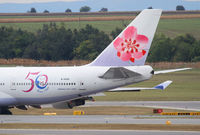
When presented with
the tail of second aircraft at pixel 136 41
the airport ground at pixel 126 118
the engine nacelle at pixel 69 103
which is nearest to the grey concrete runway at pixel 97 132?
the airport ground at pixel 126 118

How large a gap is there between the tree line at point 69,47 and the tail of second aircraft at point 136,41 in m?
72.6

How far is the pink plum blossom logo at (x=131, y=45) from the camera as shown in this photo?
4572cm

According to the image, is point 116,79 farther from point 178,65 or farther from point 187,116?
point 178,65

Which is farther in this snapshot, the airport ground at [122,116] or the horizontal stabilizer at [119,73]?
the horizontal stabilizer at [119,73]

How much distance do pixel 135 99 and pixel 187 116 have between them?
2346 centimetres

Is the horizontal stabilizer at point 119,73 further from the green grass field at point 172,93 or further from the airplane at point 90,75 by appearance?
the green grass field at point 172,93

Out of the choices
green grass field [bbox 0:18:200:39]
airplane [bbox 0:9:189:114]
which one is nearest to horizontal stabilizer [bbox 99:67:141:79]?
airplane [bbox 0:9:189:114]

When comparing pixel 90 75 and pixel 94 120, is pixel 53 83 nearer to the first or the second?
pixel 90 75

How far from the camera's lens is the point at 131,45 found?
151 ft

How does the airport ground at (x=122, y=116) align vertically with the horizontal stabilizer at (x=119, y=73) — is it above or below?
below

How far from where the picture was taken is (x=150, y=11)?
150ft

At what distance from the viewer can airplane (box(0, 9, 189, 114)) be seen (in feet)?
149

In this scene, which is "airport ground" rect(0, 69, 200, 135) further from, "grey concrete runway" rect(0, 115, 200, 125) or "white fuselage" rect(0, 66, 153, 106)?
"white fuselage" rect(0, 66, 153, 106)

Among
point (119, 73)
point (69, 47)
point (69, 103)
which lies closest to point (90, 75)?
point (119, 73)
